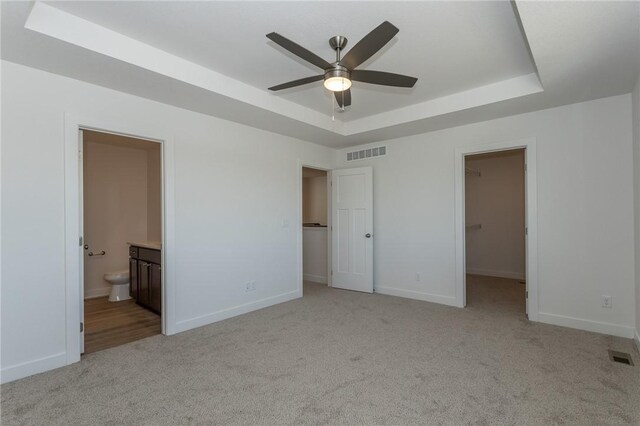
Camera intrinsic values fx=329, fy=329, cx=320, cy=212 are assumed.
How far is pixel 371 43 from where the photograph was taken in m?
1.98

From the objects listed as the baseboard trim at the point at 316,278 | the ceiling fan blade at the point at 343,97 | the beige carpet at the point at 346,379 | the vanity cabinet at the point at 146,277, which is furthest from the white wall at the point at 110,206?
the ceiling fan blade at the point at 343,97

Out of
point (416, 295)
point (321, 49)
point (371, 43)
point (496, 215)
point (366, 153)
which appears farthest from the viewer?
point (496, 215)

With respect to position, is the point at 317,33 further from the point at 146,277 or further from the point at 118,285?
the point at 118,285

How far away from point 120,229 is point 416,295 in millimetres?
4829

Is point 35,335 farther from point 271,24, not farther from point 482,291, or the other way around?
point 482,291

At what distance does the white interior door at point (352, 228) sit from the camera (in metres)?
5.16

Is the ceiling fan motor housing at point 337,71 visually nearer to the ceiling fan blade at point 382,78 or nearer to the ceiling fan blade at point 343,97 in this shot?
the ceiling fan blade at point 382,78

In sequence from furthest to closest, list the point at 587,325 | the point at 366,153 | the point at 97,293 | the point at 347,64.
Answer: the point at 366,153, the point at 97,293, the point at 587,325, the point at 347,64

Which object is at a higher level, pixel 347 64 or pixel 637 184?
pixel 347 64

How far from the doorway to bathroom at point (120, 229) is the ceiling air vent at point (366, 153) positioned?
9.65 ft

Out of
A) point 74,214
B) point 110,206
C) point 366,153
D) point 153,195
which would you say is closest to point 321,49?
point 74,214

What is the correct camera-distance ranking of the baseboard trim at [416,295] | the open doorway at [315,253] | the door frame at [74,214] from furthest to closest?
the open doorway at [315,253], the baseboard trim at [416,295], the door frame at [74,214]

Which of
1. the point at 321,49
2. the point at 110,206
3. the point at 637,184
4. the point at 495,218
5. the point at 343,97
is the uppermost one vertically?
the point at 321,49

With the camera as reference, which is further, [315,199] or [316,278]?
[315,199]
